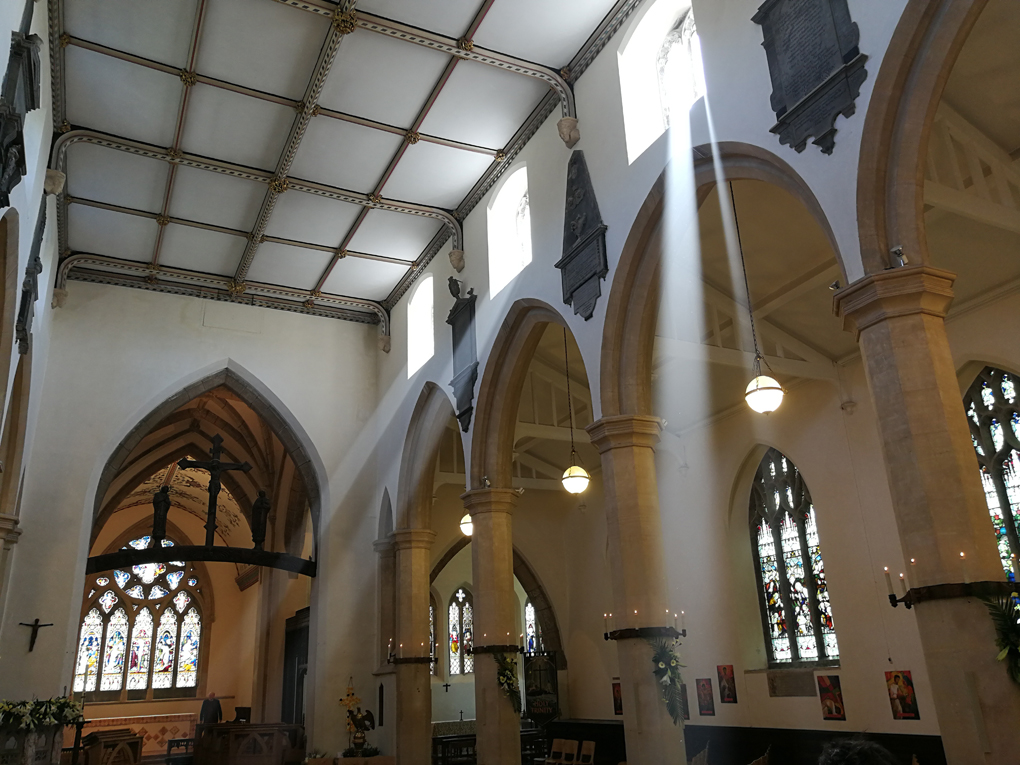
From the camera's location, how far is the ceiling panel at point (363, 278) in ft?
51.8

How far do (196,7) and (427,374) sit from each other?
6876 millimetres

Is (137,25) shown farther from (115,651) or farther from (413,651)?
(115,651)

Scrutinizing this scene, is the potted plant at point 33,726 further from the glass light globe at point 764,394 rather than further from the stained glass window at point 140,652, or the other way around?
the stained glass window at point 140,652

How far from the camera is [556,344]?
49.8 ft

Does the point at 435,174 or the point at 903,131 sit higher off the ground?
the point at 435,174

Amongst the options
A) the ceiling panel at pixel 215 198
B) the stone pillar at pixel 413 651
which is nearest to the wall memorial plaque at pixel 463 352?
the stone pillar at pixel 413 651

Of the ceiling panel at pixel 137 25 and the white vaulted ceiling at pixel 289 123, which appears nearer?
the ceiling panel at pixel 137 25

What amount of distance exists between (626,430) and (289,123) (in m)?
6.59

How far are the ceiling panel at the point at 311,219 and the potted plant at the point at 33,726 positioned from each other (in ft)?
26.3

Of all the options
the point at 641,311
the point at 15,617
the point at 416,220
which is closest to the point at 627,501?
the point at 641,311

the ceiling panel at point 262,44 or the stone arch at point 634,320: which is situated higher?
the ceiling panel at point 262,44

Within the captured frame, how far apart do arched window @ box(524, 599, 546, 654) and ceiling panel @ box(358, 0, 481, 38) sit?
1385cm

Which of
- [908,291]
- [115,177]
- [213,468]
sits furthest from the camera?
[213,468]

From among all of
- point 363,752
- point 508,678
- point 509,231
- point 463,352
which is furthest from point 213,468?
point 508,678
